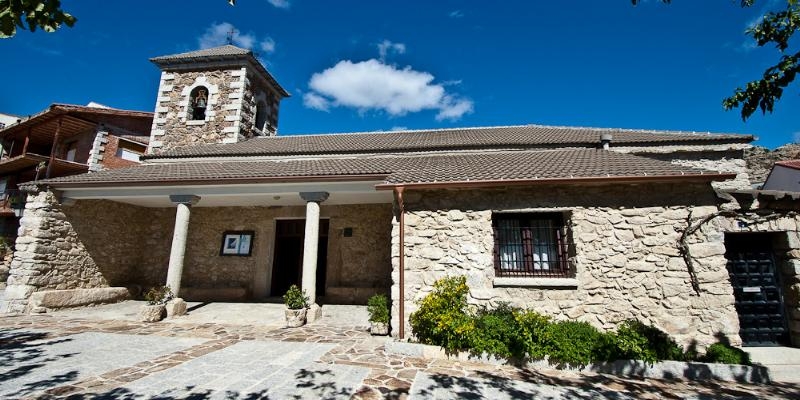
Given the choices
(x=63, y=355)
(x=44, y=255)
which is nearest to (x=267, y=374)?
(x=63, y=355)

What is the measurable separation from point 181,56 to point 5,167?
42.9 feet

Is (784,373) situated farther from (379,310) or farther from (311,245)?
(311,245)

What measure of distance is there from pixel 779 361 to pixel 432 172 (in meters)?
6.40

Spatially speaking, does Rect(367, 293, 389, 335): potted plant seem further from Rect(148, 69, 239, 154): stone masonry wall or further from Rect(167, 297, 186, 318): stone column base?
Rect(148, 69, 239, 154): stone masonry wall

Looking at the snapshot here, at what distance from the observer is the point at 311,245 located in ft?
25.1

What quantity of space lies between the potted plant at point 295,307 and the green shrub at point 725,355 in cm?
708

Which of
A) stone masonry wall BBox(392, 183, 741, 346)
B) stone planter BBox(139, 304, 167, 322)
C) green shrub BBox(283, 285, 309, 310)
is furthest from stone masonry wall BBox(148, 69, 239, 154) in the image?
stone masonry wall BBox(392, 183, 741, 346)

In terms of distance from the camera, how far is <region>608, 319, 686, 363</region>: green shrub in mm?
4863

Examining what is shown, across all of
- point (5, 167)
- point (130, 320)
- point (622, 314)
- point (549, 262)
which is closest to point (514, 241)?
point (549, 262)

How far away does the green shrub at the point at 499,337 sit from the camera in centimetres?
504

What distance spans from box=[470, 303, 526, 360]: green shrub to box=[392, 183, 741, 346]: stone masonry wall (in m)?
0.52

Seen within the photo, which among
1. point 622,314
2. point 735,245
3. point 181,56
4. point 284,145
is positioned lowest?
point 622,314

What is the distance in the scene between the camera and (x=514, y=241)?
6.38 meters

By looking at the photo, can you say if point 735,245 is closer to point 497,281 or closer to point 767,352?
point 767,352
